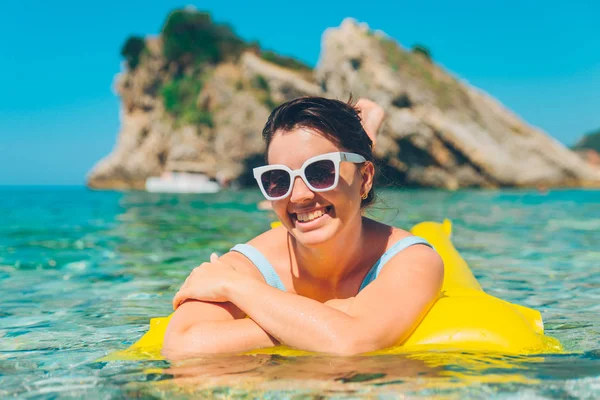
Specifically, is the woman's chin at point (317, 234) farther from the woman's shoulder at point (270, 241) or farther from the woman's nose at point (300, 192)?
the woman's shoulder at point (270, 241)

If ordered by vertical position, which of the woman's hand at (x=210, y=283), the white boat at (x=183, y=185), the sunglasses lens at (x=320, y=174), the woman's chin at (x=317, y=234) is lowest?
the woman's hand at (x=210, y=283)

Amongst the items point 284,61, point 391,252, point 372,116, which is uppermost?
point 284,61

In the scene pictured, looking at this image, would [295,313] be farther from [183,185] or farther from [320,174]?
[183,185]

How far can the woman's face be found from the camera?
2646 mm

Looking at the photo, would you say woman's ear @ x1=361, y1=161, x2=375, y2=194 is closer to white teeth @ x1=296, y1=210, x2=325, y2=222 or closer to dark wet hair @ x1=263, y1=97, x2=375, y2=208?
dark wet hair @ x1=263, y1=97, x2=375, y2=208

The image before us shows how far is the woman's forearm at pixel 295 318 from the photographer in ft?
8.02

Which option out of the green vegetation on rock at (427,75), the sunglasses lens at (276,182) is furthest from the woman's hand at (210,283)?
the green vegetation on rock at (427,75)

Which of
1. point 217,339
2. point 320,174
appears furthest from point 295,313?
point 320,174

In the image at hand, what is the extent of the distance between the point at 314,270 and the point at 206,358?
28.8 inches

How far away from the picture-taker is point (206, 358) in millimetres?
2543

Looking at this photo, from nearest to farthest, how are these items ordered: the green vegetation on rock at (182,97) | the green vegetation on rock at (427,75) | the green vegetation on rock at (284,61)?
the green vegetation on rock at (427,75)
the green vegetation on rock at (182,97)
the green vegetation on rock at (284,61)

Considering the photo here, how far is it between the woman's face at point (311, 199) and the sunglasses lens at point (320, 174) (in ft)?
0.12

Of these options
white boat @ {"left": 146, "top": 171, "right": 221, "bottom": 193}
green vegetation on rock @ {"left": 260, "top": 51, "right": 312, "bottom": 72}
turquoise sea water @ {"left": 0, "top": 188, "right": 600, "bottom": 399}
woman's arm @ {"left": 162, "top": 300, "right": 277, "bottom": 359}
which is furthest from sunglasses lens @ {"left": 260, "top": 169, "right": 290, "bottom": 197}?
green vegetation on rock @ {"left": 260, "top": 51, "right": 312, "bottom": 72}

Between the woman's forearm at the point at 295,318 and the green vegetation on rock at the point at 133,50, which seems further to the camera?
the green vegetation on rock at the point at 133,50
